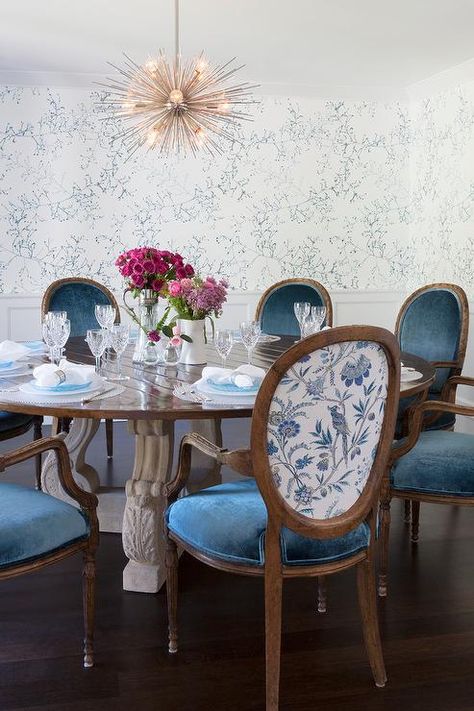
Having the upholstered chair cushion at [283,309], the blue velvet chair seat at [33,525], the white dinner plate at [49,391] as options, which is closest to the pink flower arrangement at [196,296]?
the white dinner plate at [49,391]

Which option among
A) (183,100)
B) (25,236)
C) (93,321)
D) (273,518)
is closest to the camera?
(273,518)

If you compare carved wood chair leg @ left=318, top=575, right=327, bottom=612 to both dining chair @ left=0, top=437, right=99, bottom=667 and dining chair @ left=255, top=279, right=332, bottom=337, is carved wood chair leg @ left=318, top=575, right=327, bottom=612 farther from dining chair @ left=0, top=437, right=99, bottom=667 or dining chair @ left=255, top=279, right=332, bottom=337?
dining chair @ left=255, top=279, right=332, bottom=337

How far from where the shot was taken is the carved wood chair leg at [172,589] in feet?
6.73

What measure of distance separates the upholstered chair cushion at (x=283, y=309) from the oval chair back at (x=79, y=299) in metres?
0.83

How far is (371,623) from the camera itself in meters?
1.95

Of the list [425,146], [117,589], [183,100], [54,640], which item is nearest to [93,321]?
[183,100]

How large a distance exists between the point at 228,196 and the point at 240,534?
12.6ft

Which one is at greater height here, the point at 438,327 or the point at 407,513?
the point at 438,327

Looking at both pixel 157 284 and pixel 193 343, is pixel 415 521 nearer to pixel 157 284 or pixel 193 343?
pixel 193 343

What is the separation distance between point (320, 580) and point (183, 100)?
195 cm

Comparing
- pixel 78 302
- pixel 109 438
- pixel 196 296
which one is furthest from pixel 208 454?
pixel 109 438

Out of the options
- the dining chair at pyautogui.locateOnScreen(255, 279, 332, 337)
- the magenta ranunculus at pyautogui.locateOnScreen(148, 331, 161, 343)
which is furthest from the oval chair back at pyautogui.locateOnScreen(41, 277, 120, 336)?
the magenta ranunculus at pyautogui.locateOnScreen(148, 331, 161, 343)

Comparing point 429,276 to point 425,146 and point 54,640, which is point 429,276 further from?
point 54,640

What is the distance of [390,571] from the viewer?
8.80 feet
